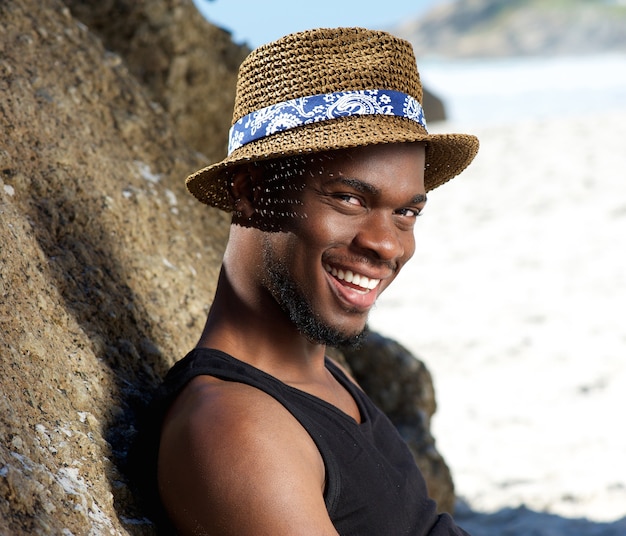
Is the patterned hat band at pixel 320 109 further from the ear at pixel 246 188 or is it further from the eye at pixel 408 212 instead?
the eye at pixel 408 212

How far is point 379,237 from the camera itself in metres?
2.19

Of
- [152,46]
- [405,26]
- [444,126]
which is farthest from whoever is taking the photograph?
[405,26]

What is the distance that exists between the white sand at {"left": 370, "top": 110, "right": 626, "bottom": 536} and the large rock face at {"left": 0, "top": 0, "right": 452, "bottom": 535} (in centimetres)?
259

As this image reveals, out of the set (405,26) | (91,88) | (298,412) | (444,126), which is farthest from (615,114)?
(405,26)

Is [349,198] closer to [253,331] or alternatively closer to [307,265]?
[307,265]

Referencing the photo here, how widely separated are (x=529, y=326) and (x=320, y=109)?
23.0 feet

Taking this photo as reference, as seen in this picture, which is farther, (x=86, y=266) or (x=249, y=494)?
(x=86, y=266)

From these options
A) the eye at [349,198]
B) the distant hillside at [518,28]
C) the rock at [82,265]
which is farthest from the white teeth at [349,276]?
the distant hillside at [518,28]

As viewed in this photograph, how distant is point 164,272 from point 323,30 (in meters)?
1.11

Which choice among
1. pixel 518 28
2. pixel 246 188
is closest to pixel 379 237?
pixel 246 188

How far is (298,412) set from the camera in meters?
2.12

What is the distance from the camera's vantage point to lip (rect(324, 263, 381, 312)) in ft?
7.22

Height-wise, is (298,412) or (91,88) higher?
(91,88)

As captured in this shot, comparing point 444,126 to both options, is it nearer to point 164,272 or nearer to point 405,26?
point 164,272
